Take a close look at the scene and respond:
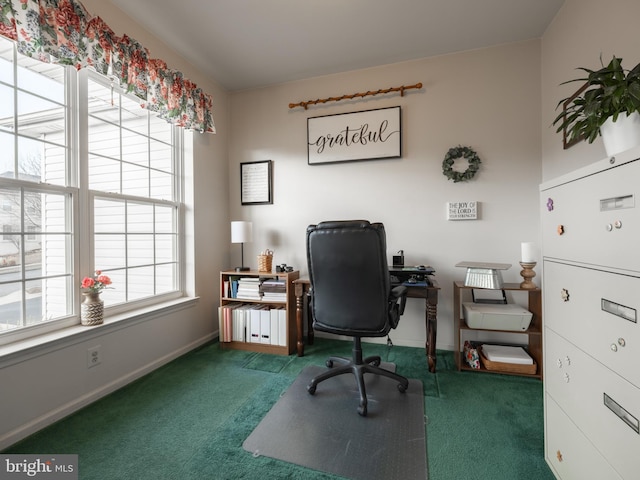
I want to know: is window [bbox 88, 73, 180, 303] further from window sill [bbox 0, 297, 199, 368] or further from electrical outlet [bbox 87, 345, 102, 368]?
electrical outlet [bbox 87, 345, 102, 368]

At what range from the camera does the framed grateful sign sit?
2.74m

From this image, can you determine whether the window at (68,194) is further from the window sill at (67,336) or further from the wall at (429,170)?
the wall at (429,170)

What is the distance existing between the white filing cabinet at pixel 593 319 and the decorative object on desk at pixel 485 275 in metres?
0.87

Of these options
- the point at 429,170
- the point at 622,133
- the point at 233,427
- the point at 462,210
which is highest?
the point at 429,170

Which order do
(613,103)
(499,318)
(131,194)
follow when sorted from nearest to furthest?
Result: (613,103)
(499,318)
(131,194)

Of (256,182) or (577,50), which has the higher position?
(577,50)

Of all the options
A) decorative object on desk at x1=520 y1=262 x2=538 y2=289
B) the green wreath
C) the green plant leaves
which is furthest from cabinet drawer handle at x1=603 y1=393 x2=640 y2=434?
the green wreath

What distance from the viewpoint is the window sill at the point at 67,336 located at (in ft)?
4.87

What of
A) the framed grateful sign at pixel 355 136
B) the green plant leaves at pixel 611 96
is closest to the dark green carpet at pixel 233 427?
the green plant leaves at pixel 611 96

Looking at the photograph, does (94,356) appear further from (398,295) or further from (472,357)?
(472,357)

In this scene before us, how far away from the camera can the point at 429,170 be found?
266 centimetres

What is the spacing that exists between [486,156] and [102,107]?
10.3 ft

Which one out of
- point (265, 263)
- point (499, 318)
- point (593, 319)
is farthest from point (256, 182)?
point (593, 319)

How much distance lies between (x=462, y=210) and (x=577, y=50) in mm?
1282
